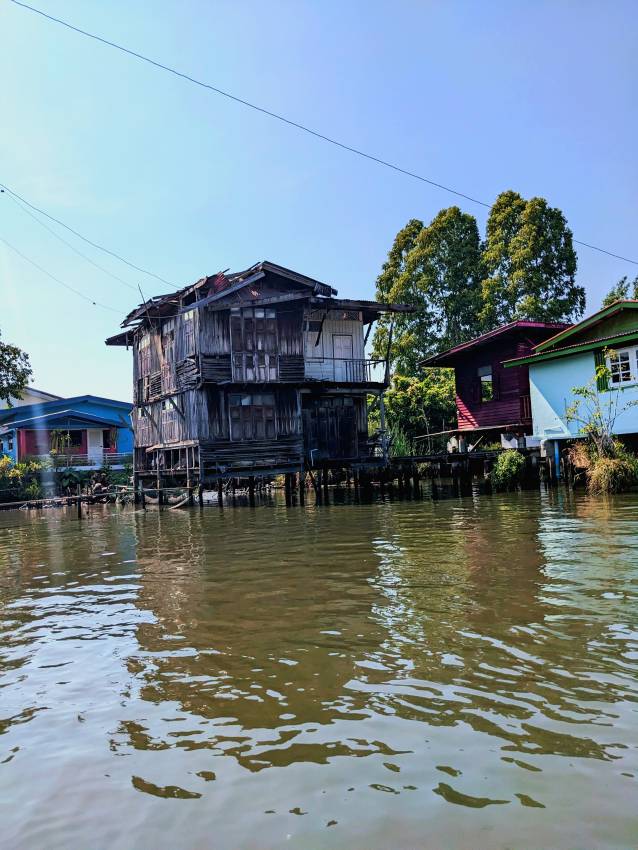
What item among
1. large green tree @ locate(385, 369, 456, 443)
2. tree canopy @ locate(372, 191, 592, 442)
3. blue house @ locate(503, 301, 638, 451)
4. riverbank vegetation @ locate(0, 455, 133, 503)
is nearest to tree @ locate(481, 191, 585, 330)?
tree canopy @ locate(372, 191, 592, 442)

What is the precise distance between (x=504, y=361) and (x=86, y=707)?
2383cm

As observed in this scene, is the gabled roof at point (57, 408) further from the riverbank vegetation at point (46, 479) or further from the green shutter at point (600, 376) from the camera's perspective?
the green shutter at point (600, 376)

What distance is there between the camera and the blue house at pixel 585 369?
20859 mm

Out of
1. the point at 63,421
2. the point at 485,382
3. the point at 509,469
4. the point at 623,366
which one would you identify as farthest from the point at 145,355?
the point at 623,366

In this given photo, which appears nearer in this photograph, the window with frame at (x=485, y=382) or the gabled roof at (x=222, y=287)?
the gabled roof at (x=222, y=287)

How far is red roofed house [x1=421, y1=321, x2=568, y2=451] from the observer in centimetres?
2577

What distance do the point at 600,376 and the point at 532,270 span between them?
54.3 feet

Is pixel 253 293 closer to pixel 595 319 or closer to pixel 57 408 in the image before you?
pixel 595 319

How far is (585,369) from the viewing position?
22.3 metres

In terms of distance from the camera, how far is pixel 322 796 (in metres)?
3.11

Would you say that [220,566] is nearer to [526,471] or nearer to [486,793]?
[486,793]

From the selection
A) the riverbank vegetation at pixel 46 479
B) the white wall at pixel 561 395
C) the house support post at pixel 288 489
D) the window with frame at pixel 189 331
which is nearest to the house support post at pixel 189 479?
the house support post at pixel 288 489

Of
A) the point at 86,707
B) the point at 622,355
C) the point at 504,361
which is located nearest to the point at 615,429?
the point at 622,355

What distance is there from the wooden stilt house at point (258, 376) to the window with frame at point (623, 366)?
26.9 feet
